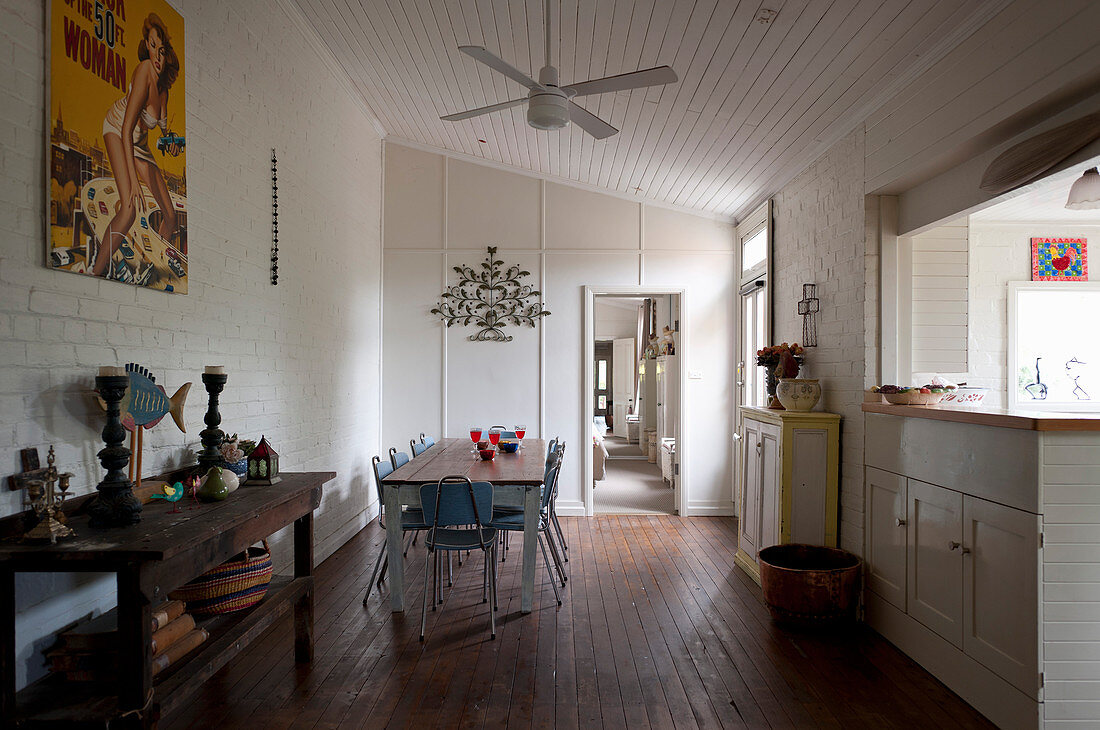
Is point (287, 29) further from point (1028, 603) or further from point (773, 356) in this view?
point (1028, 603)

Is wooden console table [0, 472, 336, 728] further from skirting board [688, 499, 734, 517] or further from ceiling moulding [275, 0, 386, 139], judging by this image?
skirting board [688, 499, 734, 517]

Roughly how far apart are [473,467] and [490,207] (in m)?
3.28

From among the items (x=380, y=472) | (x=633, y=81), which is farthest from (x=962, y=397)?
(x=380, y=472)

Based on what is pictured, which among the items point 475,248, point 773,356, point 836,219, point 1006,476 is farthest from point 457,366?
point 1006,476

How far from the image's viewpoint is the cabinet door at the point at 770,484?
172 inches

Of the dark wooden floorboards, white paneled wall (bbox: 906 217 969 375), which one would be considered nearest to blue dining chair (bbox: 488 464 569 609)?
the dark wooden floorboards

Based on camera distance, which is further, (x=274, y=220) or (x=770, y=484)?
(x=770, y=484)

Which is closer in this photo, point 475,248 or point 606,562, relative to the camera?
point 606,562

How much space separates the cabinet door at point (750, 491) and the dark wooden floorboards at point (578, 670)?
36cm

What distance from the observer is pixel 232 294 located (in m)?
3.75

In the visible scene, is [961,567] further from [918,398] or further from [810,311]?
[810,311]

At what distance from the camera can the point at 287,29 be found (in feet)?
A: 14.6

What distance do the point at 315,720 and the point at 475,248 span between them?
16.0 ft

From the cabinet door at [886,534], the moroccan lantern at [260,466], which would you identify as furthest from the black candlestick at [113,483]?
the cabinet door at [886,534]
